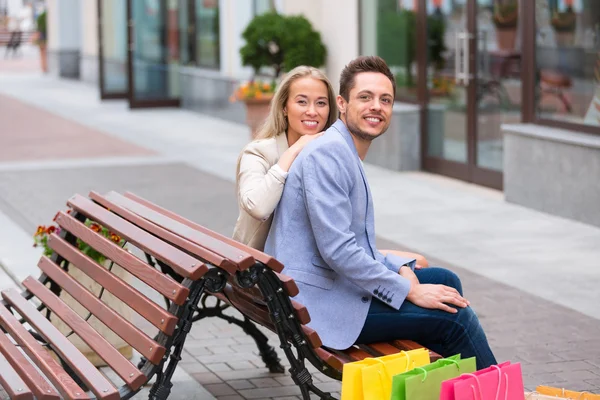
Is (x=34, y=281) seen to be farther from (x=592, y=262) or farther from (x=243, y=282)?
(x=592, y=262)

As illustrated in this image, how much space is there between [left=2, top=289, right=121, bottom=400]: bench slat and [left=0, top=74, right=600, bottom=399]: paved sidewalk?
3.00ft

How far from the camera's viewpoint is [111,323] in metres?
4.30

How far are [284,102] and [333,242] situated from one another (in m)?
0.96

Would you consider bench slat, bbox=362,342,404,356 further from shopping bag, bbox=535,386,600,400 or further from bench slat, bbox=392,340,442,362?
shopping bag, bbox=535,386,600,400

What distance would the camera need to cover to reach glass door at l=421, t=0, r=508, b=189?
1063cm

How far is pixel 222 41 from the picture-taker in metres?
17.8

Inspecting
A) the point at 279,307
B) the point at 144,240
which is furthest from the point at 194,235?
the point at 279,307

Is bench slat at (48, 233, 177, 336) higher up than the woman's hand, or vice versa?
the woman's hand

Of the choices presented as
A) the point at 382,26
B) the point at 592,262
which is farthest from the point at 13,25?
the point at 592,262

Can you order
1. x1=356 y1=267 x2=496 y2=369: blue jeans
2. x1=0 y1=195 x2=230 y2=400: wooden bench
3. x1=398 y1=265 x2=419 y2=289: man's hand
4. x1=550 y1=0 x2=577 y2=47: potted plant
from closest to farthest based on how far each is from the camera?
x1=0 y1=195 x2=230 y2=400: wooden bench → x1=356 y1=267 x2=496 y2=369: blue jeans → x1=398 y1=265 x2=419 y2=289: man's hand → x1=550 y1=0 x2=577 y2=47: potted plant

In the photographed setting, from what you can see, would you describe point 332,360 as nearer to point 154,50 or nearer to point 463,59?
point 463,59

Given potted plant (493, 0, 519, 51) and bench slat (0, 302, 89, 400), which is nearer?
bench slat (0, 302, 89, 400)

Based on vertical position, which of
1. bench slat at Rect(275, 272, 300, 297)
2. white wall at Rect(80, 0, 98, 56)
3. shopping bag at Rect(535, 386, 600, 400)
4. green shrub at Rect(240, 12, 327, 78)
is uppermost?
white wall at Rect(80, 0, 98, 56)

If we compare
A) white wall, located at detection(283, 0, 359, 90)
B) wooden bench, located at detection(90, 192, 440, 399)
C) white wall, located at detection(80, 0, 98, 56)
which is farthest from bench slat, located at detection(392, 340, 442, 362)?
white wall, located at detection(80, 0, 98, 56)
